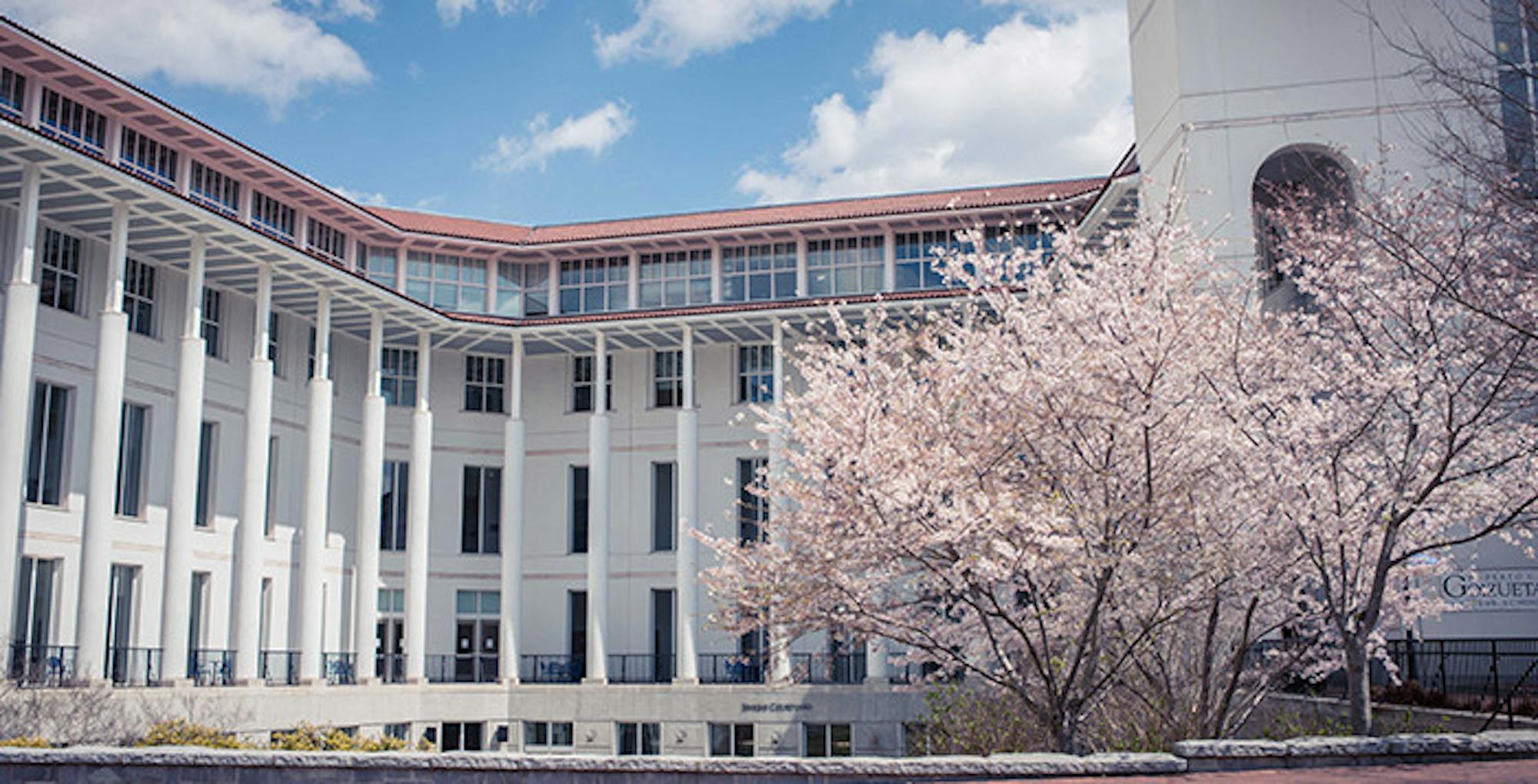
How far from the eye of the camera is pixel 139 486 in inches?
1230

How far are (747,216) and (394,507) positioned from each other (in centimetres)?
1381

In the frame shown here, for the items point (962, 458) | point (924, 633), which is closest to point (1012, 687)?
point (924, 633)

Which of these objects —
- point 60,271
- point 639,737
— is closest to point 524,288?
point 639,737

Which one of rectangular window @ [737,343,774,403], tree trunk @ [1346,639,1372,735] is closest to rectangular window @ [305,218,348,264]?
rectangular window @ [737,343,774,403]

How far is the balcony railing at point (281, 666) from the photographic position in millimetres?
33219

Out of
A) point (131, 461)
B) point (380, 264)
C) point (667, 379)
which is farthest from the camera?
point (667, 379)

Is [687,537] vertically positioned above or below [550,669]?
above

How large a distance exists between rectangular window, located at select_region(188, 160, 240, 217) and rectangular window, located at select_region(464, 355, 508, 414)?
985 centimetres

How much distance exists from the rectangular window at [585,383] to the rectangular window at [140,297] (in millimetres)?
13447

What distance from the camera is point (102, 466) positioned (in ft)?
86.6

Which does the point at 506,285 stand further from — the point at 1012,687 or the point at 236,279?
the point at 1012,687

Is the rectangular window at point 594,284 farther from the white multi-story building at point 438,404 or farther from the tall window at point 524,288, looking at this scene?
the tall window at point 524,288

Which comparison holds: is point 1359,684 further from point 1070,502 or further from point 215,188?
A: point 215,188

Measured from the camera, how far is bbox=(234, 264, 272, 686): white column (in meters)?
30.0
